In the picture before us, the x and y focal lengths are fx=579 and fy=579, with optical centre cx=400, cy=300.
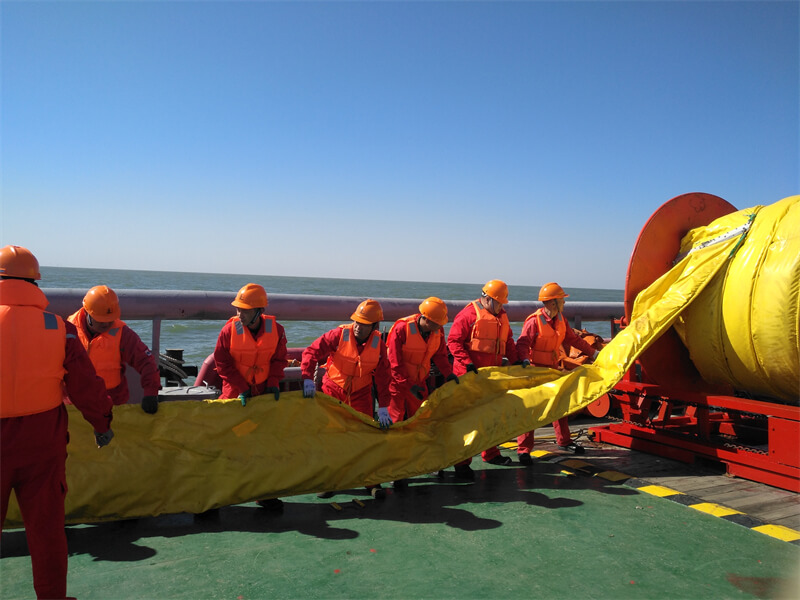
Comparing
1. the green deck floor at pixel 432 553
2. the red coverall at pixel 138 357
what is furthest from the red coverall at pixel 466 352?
the red coverall at pixel 138 357

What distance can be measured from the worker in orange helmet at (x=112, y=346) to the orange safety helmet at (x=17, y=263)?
1243 mm

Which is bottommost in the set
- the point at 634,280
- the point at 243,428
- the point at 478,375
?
the point at 243,428

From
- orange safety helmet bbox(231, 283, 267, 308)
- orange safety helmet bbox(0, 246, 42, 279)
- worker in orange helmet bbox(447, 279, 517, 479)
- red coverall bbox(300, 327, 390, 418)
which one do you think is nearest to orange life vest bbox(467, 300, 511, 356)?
worker in orange helmet bbox(447, 279, 517, 479)

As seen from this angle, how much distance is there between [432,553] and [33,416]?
2494mm

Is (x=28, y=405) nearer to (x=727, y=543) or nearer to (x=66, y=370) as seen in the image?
(x=66, y=370)

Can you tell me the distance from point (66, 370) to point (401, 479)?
116 inches

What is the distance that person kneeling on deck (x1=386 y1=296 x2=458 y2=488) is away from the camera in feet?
17.9

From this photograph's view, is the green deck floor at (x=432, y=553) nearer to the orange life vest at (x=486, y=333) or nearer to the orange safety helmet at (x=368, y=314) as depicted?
the orange safety helmet at (x=368, y=314)

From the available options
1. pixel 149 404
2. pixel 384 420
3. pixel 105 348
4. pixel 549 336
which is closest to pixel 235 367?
pixel 149 404

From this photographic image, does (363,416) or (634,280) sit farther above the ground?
(634,280)

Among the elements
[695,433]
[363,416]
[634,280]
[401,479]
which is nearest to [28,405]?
[363,416]

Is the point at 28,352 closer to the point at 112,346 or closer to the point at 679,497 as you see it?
the point at 112,346

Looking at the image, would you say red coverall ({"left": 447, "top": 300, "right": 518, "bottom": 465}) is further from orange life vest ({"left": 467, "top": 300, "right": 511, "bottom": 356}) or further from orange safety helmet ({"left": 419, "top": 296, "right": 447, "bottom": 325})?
orange safety helmet ({"left": 419, "top": 296, "right": 447, "bottom": 325})

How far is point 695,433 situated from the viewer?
643cm
